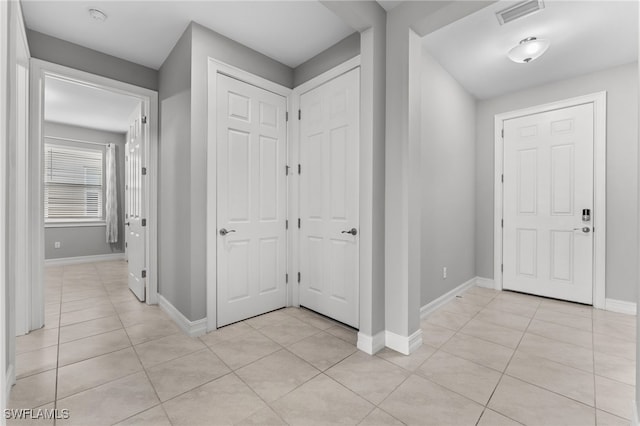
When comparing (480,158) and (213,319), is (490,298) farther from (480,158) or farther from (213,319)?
(213,319)

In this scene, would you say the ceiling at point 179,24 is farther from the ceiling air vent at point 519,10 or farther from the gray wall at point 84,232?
the gray wall at point 84,232

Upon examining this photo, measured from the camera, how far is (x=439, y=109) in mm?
3176

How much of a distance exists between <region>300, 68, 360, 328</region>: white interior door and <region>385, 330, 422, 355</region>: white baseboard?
0.39 m

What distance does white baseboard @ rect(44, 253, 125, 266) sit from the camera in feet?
18.0

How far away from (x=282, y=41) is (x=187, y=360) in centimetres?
279

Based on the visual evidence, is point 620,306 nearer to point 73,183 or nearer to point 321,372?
point 321,372

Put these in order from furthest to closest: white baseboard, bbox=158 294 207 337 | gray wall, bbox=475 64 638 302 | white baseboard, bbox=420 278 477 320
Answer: gray wall, bbox=475 64 638 302 < white baseboard, bbox=420 278 477 320 < white baseboard, bbox=158 294 207 337

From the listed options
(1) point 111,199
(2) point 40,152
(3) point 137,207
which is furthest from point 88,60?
(1) point 111,199

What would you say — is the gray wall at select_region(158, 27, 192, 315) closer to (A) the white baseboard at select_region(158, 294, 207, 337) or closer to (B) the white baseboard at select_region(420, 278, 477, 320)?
(A) the white baseboard at select_region(158, 294, 207, 337)

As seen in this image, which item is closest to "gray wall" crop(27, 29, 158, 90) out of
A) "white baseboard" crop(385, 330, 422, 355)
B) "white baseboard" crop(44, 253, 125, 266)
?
"white baseboard" crop(385, 330, 422, 355)

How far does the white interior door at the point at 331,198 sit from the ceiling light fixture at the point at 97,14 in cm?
178

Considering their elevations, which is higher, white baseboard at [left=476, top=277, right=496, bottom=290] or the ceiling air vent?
the ceiling air vent

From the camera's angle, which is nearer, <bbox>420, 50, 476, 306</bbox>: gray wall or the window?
<bbox>420, 50, 476, 306</bbox>: gray wall

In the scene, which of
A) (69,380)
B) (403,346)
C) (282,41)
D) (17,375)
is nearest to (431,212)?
(403,346)
